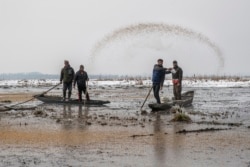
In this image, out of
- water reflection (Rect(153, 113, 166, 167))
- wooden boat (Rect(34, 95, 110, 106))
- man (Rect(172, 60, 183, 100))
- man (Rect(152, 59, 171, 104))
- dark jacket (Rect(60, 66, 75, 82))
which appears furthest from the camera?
dark jacket (Rect(60, 66, 75, 82))

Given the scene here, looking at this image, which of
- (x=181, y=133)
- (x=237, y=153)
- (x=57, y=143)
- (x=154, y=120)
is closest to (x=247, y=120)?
(x=154, y=120)

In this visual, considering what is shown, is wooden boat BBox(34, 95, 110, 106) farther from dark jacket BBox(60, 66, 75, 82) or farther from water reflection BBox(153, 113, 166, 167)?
water reflection BBox(153, 113, 166, 167)

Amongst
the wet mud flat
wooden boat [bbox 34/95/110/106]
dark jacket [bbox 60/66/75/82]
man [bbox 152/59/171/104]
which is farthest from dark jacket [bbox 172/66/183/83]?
dark jacket [bbox 60/66/75/82]

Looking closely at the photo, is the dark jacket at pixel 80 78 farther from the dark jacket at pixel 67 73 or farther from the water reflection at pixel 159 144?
the water reflection at pixel 159 144

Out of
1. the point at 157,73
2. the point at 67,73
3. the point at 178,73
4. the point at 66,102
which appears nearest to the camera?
the point at 157,73

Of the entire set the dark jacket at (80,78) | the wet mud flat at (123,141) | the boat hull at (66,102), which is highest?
the dark jacket at (80,78)

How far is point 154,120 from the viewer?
16078 millimetres

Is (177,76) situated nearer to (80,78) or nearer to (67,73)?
(80,78)

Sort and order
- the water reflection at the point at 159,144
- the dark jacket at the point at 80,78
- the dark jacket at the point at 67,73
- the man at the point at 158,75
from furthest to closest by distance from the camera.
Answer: the dark jacket at the point at 67,73, the dark jacket at the point at 80,78, the man at the point at 158,75, the water reflection at the point at 159,144

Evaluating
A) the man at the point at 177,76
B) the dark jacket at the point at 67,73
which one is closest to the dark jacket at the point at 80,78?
the dark jacket at the point at 67,73

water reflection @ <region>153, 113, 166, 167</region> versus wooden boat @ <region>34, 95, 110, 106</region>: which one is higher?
wooden boat @ <region>34, 95, 110, 106</region>

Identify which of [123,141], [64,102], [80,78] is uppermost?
[80,78]

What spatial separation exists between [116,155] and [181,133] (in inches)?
149

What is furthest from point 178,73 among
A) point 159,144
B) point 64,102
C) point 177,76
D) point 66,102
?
point 159,144
